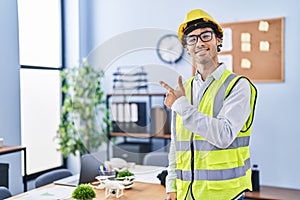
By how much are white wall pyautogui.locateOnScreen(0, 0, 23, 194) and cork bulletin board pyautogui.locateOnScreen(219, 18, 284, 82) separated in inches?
80.5

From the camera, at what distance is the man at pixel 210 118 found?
1.29 metres

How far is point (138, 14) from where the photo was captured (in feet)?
13.6

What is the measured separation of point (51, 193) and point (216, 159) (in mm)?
1175

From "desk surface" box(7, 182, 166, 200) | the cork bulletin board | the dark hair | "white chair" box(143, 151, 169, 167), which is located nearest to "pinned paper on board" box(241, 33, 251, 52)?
the cork bulletin board

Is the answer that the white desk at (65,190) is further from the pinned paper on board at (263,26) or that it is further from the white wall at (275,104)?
the pinned paper on board at (263,26)

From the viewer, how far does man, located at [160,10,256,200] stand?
Result: 1.29 m

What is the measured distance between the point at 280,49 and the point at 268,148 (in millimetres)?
951

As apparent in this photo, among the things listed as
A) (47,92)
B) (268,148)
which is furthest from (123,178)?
(47,92)

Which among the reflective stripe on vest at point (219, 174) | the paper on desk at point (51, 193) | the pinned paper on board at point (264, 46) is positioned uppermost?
the pinned paper on board at point (264, 46)

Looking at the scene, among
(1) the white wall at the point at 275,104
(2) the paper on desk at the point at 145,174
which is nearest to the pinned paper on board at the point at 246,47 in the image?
(1) the white wall at the point at 275,104

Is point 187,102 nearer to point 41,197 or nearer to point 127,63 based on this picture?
point 41,197

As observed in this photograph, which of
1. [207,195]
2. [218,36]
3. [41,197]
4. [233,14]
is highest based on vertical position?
[233,14]

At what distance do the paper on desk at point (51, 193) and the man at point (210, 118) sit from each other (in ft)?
2.83

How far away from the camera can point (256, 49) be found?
3494 mm
